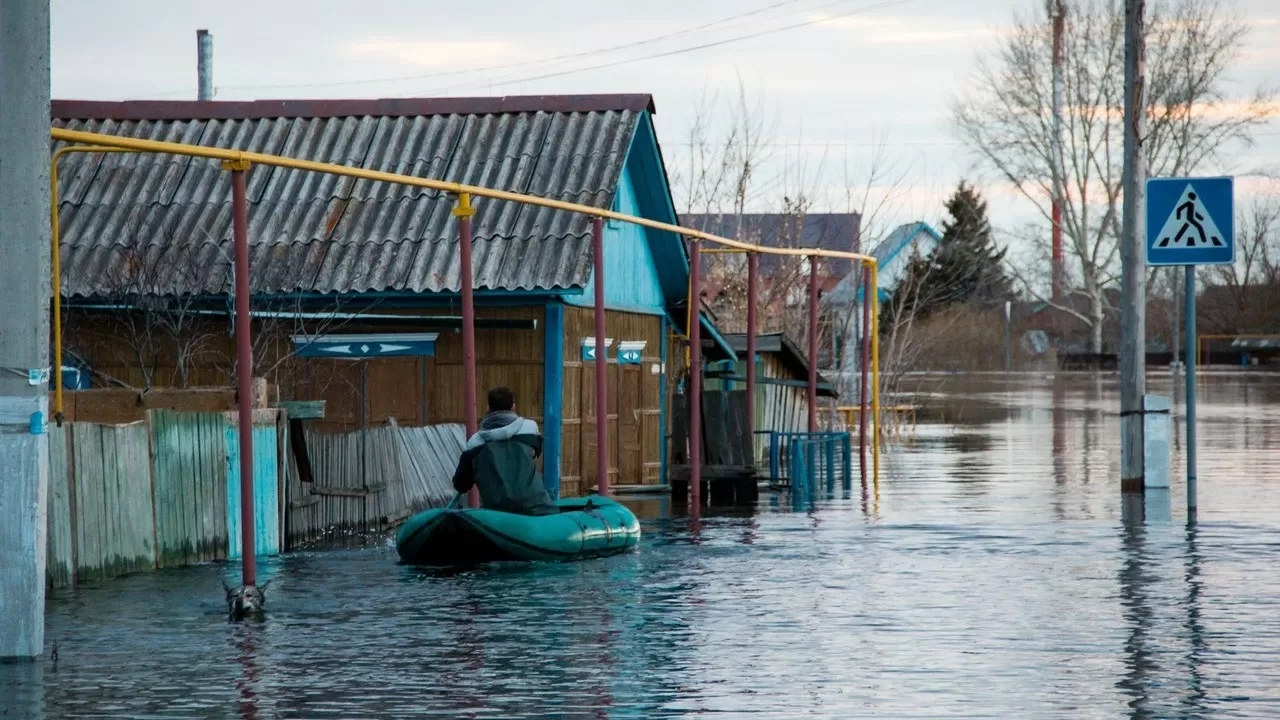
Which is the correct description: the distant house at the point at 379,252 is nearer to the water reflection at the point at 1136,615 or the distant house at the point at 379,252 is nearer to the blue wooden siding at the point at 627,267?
the blue wooden siding at the point at 627,267

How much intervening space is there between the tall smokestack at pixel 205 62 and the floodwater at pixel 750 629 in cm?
2375

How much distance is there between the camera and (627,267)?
2853 cm

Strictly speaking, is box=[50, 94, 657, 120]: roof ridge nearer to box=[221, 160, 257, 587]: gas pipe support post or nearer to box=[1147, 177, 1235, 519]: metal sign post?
box=[1147, 177, 1235, 519]: metal sign post

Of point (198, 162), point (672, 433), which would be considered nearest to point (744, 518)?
point (672, 433)

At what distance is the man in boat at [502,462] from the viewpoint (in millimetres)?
17219

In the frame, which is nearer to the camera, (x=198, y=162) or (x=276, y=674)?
(x=276, y=674)

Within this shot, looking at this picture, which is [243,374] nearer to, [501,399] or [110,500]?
[110,500]

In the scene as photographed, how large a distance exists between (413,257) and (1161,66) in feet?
191

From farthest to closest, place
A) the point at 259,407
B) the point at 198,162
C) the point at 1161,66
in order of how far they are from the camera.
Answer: the point at 1161,66, the point at 198,162, the point at 259,407

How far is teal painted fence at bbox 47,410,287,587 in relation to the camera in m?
15.6

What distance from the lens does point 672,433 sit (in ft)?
Result: 84.2

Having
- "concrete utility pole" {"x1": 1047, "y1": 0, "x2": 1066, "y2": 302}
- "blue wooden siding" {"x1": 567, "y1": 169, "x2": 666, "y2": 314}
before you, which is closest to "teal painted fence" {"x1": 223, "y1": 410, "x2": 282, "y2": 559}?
"blue wooden siding" {"x1": 567, "y1": 169, "x2": 666, "y2": 314}

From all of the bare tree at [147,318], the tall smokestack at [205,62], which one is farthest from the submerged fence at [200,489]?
the tall smokestack at [205,62]

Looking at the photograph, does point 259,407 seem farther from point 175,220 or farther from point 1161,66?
point 1161,66
